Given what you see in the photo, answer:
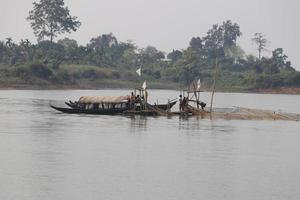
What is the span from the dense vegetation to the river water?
84115mm

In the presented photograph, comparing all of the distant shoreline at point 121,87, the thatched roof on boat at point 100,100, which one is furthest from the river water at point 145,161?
the distant shoreline at point 121,87

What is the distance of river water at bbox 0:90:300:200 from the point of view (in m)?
30.7

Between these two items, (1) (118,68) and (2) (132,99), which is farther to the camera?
(1) (118,68)

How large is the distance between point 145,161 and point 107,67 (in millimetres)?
126210

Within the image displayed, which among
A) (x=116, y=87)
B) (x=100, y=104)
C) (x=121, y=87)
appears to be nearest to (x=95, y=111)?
(x=100, y=104)

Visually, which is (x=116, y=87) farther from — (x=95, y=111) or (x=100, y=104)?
(x=95, y=111)

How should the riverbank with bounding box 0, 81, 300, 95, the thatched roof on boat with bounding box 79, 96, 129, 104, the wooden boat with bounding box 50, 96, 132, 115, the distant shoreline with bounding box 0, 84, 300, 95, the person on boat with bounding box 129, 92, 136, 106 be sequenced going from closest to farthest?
the thatched roof on boat with bounding box 79, 96, 129, 104 → the wooden boat with bounding box 50, 96, 132, 115 → the person on boat with bounding box 129, 92, 136, 106 → the distant shoreline with bounding box 0, 84, 300, 95 → the riverbank with bounding box 0, 81, 300, 95

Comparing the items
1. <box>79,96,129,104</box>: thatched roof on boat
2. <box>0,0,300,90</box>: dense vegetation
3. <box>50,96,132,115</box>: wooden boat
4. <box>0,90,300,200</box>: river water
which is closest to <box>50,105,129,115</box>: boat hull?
<box>50,96,132,115</box>: wooden boat

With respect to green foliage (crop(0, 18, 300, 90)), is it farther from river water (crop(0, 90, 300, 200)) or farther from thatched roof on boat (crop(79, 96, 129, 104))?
river water (crop(0, 90, 300, 200))

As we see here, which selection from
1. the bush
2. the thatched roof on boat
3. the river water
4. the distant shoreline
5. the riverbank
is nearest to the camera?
the river water

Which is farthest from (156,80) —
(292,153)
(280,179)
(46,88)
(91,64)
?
(280,179)

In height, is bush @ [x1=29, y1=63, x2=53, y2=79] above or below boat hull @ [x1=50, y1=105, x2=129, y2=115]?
above

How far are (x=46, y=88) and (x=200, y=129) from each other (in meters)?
92.2

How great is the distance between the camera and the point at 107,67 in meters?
164
